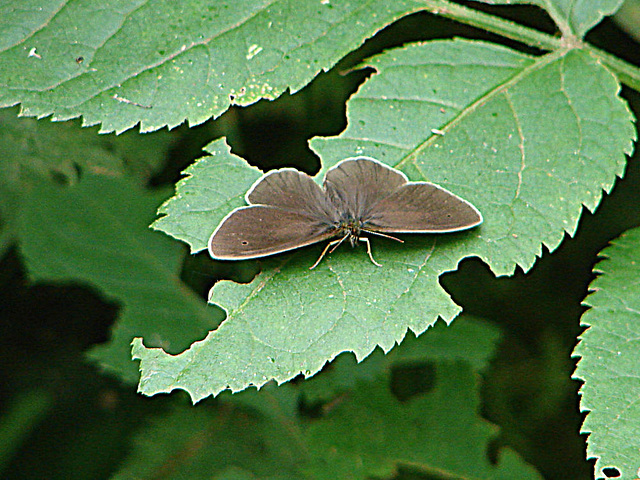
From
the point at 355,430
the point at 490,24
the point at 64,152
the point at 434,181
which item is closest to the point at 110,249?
the point at 64,152

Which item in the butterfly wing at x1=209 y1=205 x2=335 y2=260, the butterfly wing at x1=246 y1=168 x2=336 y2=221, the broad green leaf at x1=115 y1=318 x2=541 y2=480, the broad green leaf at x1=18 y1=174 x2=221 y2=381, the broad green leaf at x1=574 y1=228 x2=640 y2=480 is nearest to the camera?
the broad green leaf at x1=574 y1=228 x2=640 y2=480

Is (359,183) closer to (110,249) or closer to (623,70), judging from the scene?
(623,70)

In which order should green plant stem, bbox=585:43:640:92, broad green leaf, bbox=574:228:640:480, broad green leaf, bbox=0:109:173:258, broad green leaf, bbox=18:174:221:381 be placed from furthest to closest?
broad green leaf, bbox=18:174:221:381 → broad green leaf, bbox=0:109:173:258 → green plant stem, bbox=585:43:640:92 → broad green leaf, bbox=574:228:640:480

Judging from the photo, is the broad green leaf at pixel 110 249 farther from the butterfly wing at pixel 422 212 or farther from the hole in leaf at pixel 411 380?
the butterfly wing at pixel 422 212

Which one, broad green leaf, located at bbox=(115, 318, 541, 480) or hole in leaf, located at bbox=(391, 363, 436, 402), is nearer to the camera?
broad green leaf, located at bbox=(115, 318, 541, 480)

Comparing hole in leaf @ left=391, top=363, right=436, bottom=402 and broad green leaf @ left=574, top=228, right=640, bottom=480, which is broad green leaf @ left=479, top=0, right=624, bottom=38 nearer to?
broad green leaf @ left=574, top=228, right=640, bottom=480

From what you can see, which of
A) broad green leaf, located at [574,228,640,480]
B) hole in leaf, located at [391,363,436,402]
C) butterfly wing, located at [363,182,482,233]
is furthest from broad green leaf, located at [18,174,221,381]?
broad green leaf, located at [574,228,640,480]

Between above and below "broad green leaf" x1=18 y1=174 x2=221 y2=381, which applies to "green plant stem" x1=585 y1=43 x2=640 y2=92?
above
